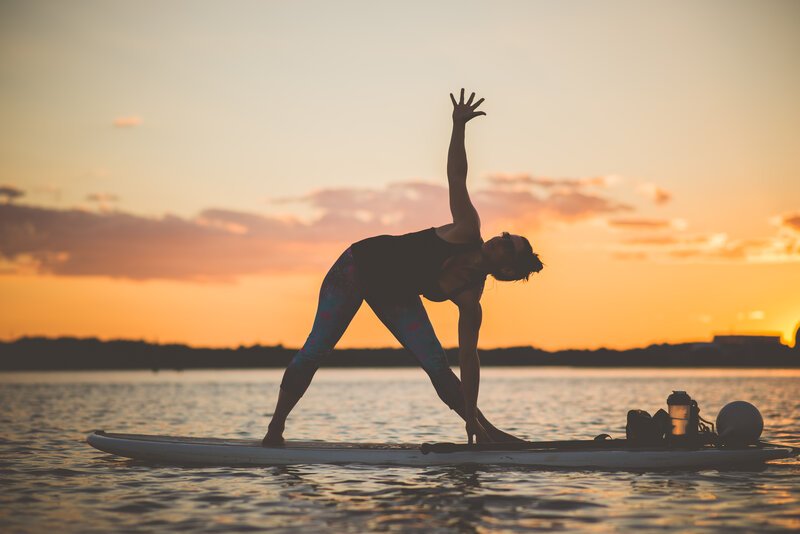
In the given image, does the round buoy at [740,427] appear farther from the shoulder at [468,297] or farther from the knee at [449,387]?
the shoulder at [468,297]

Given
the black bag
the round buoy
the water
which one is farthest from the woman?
the round buoy

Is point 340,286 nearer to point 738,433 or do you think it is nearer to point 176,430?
point 738,433

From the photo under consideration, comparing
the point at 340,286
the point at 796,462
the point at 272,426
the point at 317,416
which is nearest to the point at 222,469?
the point at 272,426

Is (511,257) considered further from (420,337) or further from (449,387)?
(449,387)

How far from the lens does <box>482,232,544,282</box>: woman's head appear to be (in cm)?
853

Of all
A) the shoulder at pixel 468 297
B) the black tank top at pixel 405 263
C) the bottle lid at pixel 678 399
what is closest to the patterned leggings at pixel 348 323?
the black tank top at pixel 405 263

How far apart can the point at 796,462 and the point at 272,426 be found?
6616 mm

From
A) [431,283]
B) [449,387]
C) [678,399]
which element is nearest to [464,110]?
[431,283]

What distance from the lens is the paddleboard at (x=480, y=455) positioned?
32.2 feet

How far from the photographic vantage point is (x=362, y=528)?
266 inches

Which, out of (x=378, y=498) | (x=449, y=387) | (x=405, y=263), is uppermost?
(x=405, y=263)

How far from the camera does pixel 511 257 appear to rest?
858cm

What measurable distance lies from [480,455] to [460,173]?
335 cm

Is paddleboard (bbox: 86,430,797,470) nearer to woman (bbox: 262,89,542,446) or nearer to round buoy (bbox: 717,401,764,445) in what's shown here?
round buoy (bbox: 717,401,764,445)
